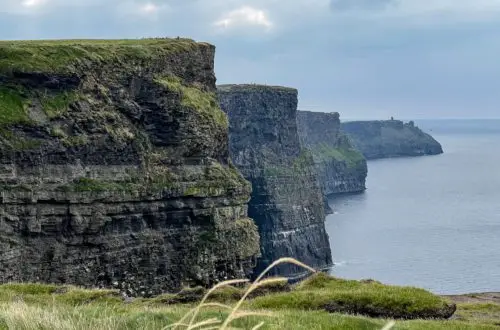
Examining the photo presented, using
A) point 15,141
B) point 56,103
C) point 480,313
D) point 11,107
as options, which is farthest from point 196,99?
point 480,313

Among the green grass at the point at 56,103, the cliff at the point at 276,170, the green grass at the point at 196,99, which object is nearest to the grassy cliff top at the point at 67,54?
the green grass at the point at 56,103

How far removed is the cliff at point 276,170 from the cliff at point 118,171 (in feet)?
249

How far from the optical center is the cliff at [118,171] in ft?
218

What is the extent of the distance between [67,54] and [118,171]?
11.8m

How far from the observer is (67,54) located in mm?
74188

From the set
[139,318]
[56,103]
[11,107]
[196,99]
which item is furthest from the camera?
[196,99]

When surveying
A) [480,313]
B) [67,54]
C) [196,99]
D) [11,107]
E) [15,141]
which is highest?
[67,54]

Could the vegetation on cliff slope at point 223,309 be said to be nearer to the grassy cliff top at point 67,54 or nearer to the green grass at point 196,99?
the grassy cliff top at point 67,54

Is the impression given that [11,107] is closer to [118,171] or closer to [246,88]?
[118,171]

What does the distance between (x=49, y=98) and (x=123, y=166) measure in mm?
9093

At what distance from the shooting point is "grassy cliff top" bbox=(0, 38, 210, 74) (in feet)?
231

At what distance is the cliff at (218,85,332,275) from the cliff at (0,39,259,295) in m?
76.0

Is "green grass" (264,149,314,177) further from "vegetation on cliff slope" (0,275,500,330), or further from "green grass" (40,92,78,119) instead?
"vegetation on cliff slope" (0,275,500,330)

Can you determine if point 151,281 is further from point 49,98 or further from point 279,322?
point 279,322
